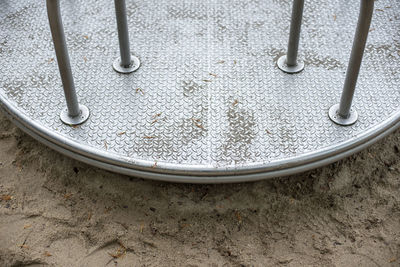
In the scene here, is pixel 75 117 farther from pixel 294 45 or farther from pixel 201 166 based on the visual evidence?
pixel 294 45

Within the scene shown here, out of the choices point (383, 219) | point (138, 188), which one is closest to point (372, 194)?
point (383, 219)

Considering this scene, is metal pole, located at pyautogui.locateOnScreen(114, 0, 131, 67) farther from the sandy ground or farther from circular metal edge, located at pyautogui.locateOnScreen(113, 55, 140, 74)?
the sandy ground

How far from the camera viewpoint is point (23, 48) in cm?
206

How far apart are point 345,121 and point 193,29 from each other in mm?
815

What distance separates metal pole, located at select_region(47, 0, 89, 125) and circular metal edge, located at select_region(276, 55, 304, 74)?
0.83 metres

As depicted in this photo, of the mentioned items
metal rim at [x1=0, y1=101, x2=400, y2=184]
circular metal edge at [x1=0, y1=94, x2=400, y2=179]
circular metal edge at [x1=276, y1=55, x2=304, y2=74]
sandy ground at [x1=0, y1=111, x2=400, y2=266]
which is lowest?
sandy ground at [x1=0, y1=111, x2=400, y2=266]

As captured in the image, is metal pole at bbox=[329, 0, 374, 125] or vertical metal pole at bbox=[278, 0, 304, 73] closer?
metal pole at bbox=[329, 0, 374, 125]

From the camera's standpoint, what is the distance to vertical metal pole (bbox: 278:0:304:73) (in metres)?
1.79

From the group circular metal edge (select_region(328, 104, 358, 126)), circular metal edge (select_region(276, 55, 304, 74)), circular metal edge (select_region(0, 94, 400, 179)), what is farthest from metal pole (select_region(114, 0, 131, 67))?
circular metal edge (select_region(328, 104, 358, 126))

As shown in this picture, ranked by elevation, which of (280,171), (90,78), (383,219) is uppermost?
(90,78)

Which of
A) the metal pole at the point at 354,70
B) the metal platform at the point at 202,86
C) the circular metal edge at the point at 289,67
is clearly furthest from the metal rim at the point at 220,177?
the circular metal edge at the point at 289,67

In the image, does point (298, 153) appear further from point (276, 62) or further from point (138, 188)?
point (138, 188)

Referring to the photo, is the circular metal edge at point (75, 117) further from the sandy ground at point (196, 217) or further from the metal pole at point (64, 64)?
the sandy ground at point (196, 217)

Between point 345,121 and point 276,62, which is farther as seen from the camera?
point 276,62
